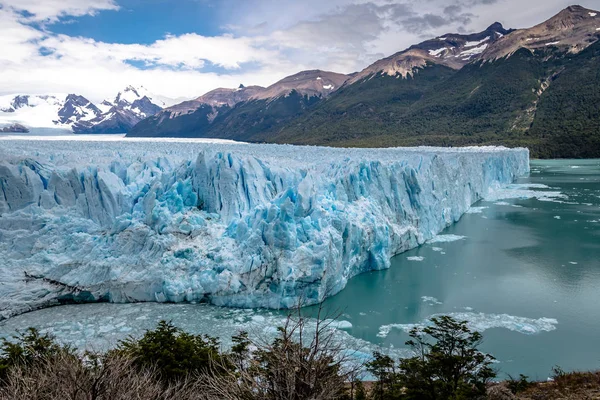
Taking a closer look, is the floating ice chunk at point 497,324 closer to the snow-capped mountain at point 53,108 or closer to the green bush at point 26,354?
the green bush at point 26,354

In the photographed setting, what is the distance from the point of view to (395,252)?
14133 millimetres

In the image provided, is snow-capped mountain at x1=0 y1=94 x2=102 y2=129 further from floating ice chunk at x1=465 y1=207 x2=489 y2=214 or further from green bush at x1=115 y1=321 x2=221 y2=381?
green bush at x1=115 y1=321 x2=221 y2=381

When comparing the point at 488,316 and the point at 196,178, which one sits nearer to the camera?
the point at 488,316

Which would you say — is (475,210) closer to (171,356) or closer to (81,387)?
(171,356)

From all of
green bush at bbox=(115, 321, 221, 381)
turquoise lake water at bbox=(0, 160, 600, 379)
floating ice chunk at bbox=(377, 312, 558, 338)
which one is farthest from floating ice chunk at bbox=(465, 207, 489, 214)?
green bush at bbox=(115, 321, 221, 381)

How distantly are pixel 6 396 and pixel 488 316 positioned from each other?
8.85m

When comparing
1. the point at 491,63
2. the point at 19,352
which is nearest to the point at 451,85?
the point at 491,63

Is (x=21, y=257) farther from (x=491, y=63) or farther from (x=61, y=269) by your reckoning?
(x=491, y=63)

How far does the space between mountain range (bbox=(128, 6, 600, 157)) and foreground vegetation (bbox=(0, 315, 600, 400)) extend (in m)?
43.7

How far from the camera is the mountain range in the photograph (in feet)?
168

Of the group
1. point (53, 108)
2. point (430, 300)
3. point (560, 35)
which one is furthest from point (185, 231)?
point (53, 108)

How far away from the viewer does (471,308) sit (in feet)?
32.7

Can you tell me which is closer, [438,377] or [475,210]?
[438,377]

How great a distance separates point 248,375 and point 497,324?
7.24 m
